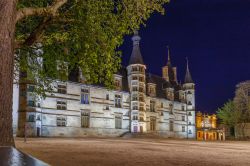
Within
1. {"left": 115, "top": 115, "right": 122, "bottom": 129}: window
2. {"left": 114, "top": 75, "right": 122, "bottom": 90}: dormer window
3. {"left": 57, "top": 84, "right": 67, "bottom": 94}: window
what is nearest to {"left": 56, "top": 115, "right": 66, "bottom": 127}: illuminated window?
{"left": 57, "top": 84, "right": 67, "bottom": 94}: window

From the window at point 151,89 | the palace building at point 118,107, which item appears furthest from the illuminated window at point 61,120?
the window at point 151,89

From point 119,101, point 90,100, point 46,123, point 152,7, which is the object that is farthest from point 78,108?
point 152,7

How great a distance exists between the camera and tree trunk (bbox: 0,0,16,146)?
241 inches

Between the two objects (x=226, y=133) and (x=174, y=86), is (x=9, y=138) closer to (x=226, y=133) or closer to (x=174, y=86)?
(x=174, y=86)

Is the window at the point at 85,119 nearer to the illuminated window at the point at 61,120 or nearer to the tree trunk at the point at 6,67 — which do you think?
the illuminated window at the point at 61,120

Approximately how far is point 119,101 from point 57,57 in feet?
113

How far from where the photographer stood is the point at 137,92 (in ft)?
157

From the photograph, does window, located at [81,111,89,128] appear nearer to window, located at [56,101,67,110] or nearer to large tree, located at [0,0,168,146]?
window, located at [56,101,67,110]


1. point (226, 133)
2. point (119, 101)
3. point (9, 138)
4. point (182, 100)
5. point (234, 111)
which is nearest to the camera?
point (9, 138)

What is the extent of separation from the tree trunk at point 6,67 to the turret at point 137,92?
1624 inches

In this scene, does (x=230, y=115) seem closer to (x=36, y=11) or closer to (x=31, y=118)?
(x=31, y=118)

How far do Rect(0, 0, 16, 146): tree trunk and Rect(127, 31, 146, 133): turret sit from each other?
41.2 metres

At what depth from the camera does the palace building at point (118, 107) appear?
116 feet

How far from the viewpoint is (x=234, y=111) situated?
5459cm
